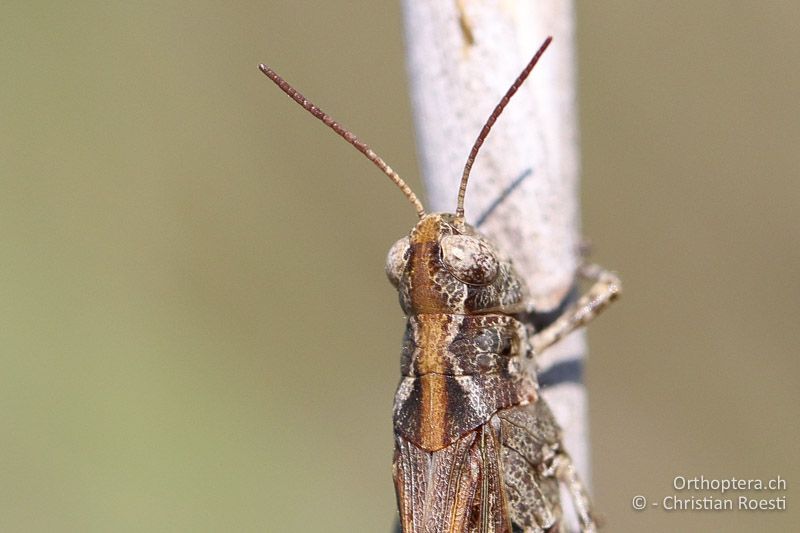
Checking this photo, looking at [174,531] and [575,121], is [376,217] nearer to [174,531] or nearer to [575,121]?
[174,531]

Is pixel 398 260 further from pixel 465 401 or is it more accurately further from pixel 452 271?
pixel 465 401

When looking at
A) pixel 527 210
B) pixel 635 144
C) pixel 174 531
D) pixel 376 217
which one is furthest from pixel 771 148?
pixel 174 531

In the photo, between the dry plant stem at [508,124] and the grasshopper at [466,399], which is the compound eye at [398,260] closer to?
the grasshopper at [466,399]

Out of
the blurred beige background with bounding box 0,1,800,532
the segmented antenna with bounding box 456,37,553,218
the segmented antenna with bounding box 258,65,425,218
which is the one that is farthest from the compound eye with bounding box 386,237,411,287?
the blurred beige background with bounding box 0,1,800,532

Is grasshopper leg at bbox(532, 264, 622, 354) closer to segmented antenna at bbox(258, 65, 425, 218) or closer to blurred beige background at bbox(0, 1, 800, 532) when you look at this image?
segmented antenna at bbox(258, 65, 425, 218)

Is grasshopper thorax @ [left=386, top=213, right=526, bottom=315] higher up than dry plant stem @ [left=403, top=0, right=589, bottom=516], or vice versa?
dry plant stem @ [left=403, top=0, right=589, bottom=516]

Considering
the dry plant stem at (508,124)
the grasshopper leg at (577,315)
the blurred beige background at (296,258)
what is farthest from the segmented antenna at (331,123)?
the blurred beige background at (296,258)

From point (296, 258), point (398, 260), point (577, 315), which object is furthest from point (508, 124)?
point (296, 258)
